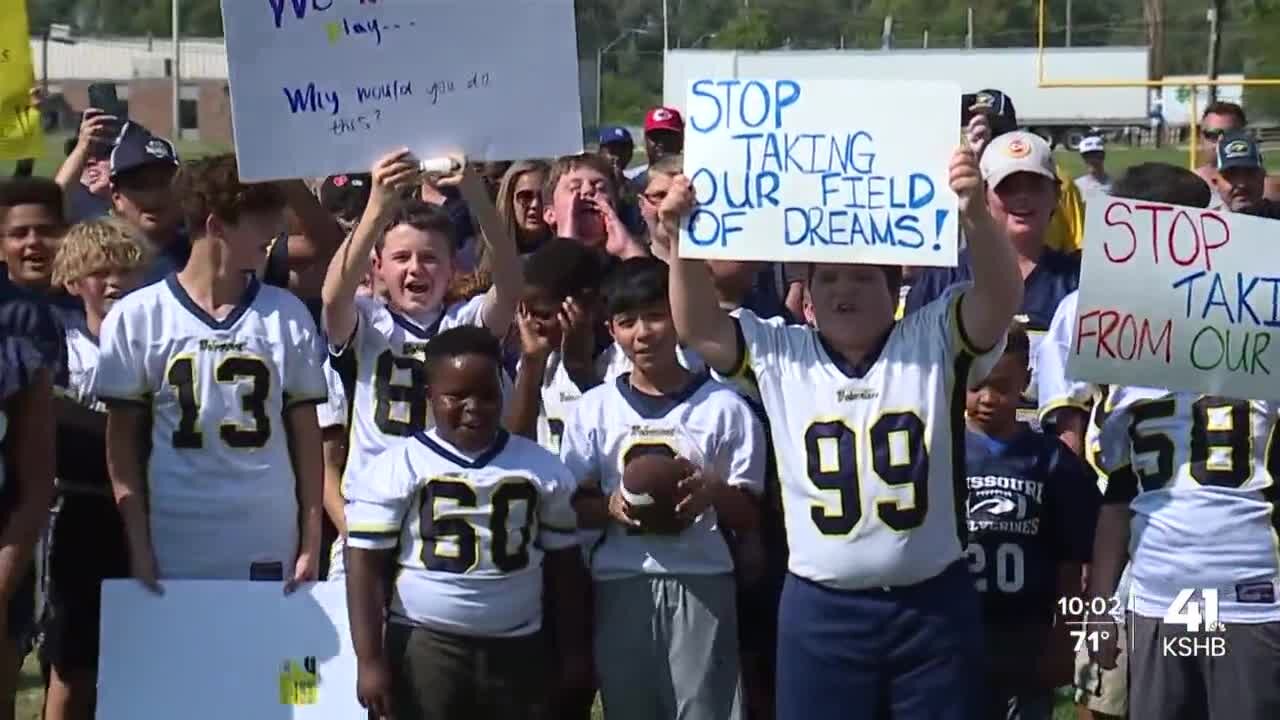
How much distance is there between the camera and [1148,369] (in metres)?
5.49

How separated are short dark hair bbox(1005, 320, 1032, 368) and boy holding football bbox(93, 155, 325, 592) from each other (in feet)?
6.95

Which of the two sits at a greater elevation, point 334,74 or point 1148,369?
point 334,74

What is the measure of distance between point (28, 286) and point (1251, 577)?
13.2ft

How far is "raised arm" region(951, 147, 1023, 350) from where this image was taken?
507 centimetres

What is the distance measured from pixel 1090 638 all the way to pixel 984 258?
1419 mm

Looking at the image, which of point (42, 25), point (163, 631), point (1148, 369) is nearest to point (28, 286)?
point (163, 631)

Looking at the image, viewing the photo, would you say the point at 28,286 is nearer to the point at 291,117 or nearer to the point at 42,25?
the point at 291,117

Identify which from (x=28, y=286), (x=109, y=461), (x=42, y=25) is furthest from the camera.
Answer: (x=42, y=25)

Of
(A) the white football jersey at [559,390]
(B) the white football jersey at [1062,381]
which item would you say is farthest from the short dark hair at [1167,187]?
(A) the white football jersey at [559,390]

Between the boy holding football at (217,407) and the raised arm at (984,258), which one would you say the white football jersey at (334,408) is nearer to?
the boy holding football at (217,407)

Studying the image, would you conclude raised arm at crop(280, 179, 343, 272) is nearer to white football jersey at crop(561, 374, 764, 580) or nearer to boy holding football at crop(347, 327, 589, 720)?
boy holding football at crop(347, 327, 589, 720)

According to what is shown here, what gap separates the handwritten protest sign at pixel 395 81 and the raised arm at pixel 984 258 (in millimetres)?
1286

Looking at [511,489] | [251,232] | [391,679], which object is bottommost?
[391,679]

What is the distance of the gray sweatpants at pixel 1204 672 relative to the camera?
5.49 m
